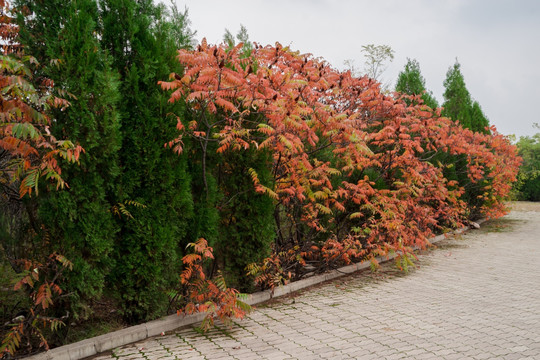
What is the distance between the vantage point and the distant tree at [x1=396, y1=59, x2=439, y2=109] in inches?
587

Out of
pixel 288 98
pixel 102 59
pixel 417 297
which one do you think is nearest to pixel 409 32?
pixel 288 98

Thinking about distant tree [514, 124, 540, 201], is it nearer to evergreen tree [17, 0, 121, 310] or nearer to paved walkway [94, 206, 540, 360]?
paved walkway [94, 206, 540, 360]

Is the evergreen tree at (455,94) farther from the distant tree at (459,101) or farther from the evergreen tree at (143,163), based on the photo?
the evergreen tree at (143,163)

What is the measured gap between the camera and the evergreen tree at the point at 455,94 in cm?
1856

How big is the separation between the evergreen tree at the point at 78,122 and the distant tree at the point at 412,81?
40.4ft

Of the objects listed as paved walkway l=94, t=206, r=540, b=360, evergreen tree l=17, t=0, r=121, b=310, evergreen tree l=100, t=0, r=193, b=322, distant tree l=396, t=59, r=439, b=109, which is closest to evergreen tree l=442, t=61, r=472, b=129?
distant tree l=396, t=59, r=439, b=109

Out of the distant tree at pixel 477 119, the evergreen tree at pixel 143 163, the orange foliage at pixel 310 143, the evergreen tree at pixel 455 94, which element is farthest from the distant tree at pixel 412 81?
the evergreen tree at pixel 143 163

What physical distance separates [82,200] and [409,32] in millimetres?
8958

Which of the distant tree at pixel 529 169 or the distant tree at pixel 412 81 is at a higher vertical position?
the distant tree at pixel 412 81

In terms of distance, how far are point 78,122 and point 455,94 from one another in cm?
1809

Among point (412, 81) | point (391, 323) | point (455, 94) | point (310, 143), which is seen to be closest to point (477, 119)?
point (455, 94)

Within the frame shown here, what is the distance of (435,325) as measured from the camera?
565cm

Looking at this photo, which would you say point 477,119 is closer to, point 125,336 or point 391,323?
point 391,323

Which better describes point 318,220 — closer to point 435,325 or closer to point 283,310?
point 283,310
